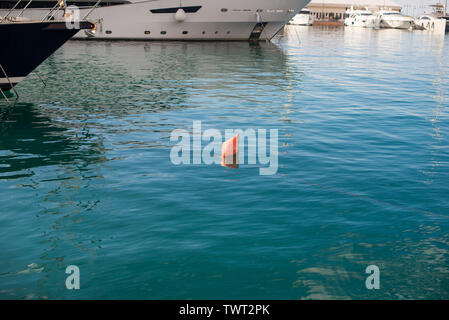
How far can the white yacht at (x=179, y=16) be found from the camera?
162 feet

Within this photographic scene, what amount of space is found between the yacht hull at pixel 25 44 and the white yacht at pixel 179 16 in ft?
91.2

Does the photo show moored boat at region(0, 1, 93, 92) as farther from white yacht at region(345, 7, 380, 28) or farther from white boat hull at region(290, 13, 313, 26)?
white yacht at region(345, 7, 380, 28)

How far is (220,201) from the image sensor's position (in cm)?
1009

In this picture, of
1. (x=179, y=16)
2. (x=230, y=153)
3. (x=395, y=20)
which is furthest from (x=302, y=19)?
(x=230, y=153)

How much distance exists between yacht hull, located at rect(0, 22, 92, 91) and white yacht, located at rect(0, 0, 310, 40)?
27.8 metres

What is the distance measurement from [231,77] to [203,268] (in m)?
22.6

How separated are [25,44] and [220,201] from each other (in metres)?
14.7

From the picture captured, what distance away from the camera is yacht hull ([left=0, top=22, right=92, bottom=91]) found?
2034 centimetres

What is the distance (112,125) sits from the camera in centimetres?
1655

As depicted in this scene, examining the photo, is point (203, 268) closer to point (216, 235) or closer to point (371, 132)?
point (216, 235)

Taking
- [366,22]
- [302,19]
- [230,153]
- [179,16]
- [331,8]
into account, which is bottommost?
[230,153]

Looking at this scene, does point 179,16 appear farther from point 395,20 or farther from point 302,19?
point 395,20

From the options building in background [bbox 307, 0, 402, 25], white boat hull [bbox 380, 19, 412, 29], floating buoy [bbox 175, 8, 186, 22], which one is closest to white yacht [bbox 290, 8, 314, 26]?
white boat hull [bbox 380, 19, 412, 29]
